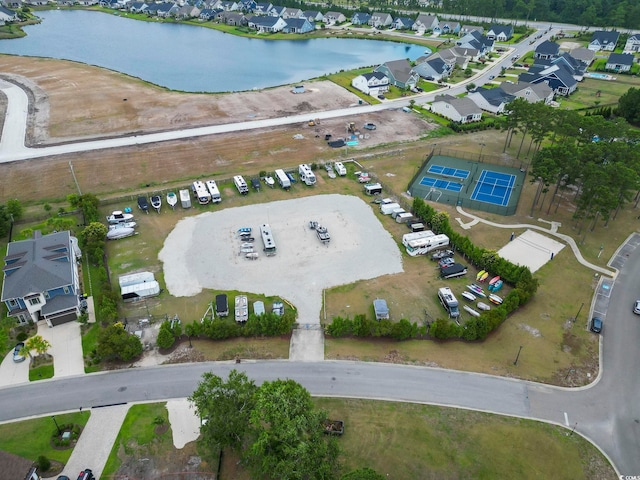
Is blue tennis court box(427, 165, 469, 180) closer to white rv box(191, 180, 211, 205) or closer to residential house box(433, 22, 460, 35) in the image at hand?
white rv box(191, 180, 211, 205)

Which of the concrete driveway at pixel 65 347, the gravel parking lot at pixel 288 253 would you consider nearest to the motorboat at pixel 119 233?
the gravel parking lot at pixel 288 253

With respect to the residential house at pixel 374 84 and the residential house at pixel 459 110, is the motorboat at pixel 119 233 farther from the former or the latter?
the residential house at pixel 374 84

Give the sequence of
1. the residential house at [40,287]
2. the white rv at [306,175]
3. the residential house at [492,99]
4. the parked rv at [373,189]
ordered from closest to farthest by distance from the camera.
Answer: the residential house at [40,287], the parked rv at [373,189], the white rv at [306,175], the residential house at [492,99]

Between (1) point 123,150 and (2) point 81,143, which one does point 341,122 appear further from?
(2) point 81,143

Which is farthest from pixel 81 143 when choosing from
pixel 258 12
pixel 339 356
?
pixel 258 12

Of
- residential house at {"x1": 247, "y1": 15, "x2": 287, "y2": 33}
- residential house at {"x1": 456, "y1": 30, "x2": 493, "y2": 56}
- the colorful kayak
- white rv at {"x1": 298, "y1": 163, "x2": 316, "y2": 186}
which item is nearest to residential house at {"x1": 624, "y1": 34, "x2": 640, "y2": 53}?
residential house at {"x1": 456, "y1": 30, "x2": 493, "y2": 56}

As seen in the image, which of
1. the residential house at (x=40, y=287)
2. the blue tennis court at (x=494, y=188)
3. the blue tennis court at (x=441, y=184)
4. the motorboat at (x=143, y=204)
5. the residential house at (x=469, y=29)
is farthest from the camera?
the residential house at (x=469, y=29)

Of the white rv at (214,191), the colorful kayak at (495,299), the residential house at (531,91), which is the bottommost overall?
the colorful kayak at (495,299)

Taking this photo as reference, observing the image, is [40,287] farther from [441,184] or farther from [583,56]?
[583,56]
